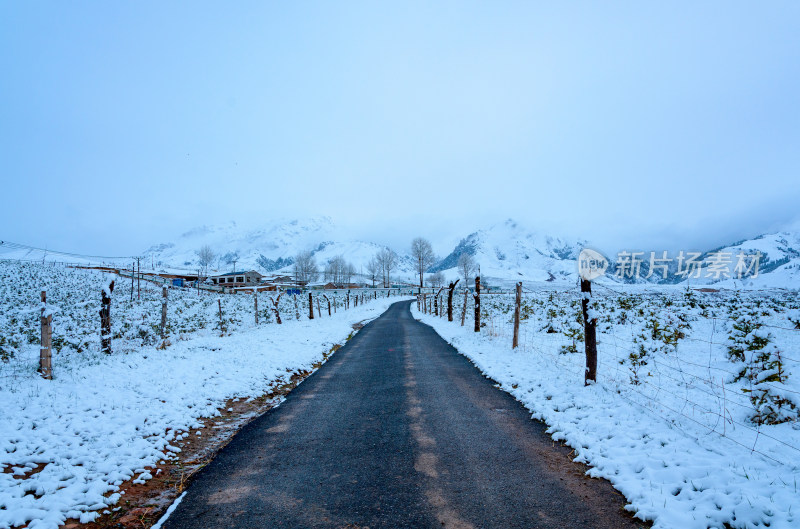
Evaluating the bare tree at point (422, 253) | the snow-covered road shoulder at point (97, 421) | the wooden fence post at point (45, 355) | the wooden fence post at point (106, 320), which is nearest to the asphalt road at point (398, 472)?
the snow-covered road shoulder at point (97, 421)

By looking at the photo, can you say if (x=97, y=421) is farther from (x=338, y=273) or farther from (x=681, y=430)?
(x=338, y=273)

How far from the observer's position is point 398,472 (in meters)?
4.43

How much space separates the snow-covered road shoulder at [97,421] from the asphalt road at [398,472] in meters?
1.05

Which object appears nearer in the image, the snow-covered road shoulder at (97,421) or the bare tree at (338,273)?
the snow-covered road shoulder at (97,421)

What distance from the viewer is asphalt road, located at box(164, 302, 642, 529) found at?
353 centimetres

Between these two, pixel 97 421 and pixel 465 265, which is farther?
pixel 465 265

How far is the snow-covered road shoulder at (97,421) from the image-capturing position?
391 cm

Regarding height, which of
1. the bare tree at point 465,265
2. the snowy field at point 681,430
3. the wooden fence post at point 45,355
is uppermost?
the bare tree at point 465,265

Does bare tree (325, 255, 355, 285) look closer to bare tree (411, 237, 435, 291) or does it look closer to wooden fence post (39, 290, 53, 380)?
bare tree (411, 237, 435, 291)

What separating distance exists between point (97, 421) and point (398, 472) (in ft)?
15.9

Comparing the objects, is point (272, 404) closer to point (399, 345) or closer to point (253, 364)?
point (253, 364)

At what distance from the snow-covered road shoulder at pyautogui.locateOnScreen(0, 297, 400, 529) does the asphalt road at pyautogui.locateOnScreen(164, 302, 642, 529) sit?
1046 millimetres

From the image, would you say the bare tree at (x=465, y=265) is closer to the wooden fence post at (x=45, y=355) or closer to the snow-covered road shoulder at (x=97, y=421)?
the snow-covered road shoulder at (x=97, y=421)

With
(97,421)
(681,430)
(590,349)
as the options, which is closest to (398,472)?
(681,430)
